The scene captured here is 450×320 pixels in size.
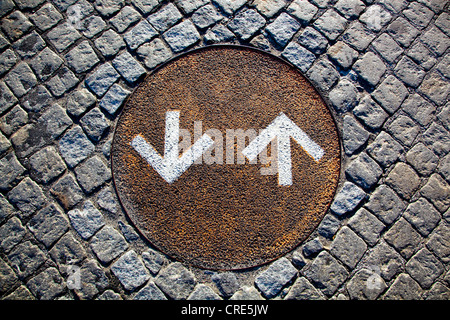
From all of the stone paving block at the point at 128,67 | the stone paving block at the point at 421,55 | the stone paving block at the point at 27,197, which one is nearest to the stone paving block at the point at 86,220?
the stone paving block at the point at 27,197

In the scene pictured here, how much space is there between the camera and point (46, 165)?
2693 millimetres

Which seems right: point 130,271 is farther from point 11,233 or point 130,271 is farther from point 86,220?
point 11,233

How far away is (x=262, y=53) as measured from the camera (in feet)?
9.30

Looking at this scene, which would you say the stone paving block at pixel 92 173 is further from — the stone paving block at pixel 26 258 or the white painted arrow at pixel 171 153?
the stone paving block at pixel 26 258

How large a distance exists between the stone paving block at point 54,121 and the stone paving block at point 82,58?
0.41m

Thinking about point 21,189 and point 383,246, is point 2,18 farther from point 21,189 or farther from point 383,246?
point 383,246

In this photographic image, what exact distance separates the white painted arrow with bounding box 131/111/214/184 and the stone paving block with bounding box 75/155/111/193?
0.34m

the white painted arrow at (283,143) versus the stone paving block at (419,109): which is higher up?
the stone paving block at (419,109)

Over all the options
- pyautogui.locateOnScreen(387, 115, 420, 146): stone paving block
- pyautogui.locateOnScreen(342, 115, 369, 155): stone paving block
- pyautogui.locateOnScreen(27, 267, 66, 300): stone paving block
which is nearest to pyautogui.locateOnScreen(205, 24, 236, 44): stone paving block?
pyautogui.locateOnScreen(342, 115, 369, 155): stone paving block

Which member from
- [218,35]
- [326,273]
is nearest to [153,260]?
[326,273]

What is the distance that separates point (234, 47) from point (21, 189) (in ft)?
7.55

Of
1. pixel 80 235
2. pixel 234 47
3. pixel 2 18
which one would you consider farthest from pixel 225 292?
pixel 2 18

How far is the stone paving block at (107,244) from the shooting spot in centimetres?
256

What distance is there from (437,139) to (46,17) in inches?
151
